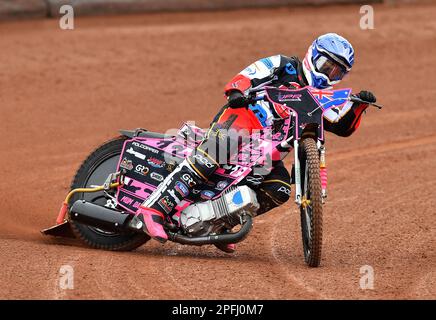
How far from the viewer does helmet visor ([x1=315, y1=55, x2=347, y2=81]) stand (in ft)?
26.7

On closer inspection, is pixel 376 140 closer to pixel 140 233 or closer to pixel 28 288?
pixel 140 233

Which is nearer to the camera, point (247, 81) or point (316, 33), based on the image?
point (247, 81)

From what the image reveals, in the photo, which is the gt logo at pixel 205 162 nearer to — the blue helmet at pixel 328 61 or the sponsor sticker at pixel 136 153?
the sponsor sticker at pixel 136 153

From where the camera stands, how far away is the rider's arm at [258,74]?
26.8 ft

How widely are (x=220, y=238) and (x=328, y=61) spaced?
1.67 meters

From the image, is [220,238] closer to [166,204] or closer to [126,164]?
[166,204]

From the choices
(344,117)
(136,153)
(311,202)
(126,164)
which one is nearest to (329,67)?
(344,117)

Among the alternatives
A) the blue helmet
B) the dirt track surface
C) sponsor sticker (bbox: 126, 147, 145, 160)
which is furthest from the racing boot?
the blue helmet

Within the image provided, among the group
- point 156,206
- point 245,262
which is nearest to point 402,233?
point 245,262

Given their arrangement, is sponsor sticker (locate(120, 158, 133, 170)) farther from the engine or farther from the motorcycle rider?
the engine

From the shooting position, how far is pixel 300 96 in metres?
8.08

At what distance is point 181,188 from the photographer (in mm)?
8188
